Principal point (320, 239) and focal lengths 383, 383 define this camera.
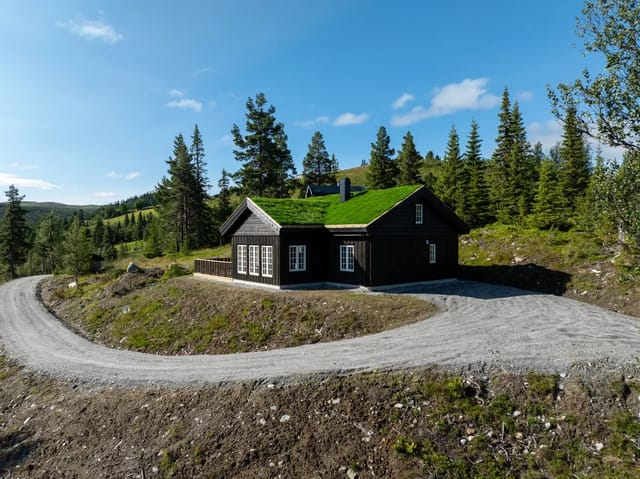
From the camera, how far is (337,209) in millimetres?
24781

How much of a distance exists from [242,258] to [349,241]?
7.15 m

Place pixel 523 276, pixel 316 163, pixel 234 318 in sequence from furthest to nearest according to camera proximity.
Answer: pixel 316 163 < pixel 523 276 < pixel 234 318

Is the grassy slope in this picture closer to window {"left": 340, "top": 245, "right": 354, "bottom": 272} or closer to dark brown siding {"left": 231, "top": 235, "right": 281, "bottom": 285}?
window {"left": 340, "top": 245, "right": 354, "bottom": 272}

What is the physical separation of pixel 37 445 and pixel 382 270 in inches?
620

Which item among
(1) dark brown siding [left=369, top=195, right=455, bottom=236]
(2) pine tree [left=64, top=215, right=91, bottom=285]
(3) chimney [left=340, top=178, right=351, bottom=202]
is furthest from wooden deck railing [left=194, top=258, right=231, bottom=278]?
(2) pine tree [left=64, top=215, right=91, bottom=285]

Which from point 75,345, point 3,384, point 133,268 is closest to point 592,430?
point 3,384

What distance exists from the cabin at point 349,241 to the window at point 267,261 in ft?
0.19

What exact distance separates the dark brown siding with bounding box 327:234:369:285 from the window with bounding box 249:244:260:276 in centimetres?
433

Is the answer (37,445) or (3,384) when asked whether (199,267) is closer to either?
(3,384)

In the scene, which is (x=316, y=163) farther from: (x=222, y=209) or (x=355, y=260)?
(x=355, y=260)

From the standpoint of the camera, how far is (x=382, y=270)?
20844 mm

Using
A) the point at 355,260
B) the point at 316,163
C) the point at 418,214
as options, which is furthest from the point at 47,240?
the point at 418,214

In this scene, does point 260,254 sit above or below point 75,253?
above

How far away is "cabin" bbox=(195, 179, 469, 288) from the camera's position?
2091 centimetres
